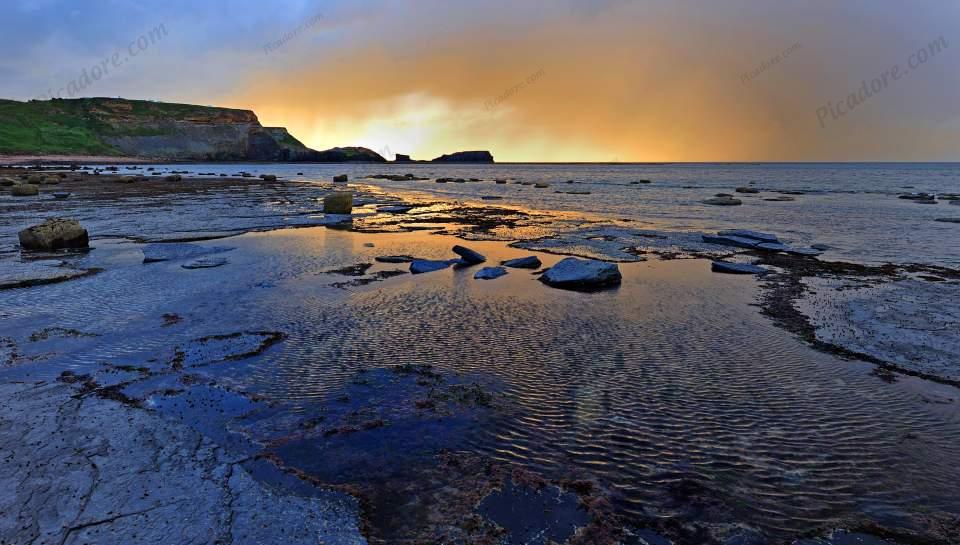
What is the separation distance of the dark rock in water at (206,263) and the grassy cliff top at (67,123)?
15990 centimetres

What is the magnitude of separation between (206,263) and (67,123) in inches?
8201

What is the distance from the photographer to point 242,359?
7.07m

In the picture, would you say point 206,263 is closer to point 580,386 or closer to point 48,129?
point 580,386

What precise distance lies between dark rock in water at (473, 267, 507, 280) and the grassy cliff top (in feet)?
547

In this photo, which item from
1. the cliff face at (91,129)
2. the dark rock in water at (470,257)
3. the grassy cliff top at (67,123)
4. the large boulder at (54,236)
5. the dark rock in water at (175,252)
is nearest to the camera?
the dark rock in water at (175,252)

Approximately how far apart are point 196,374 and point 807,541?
6901mm

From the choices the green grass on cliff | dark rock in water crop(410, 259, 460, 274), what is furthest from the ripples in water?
the green grass on cliff

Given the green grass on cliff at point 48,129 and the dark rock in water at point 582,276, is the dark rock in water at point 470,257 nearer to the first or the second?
the dark rock in water at point 582,276

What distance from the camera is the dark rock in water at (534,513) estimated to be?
12.1 feet

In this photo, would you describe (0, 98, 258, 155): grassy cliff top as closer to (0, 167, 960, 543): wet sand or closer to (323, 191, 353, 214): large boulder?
(323, 191, 353, 214): large boulder

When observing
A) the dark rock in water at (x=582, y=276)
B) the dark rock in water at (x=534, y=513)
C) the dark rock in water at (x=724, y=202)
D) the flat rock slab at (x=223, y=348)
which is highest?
the dark rock in water at (x=724, y=202)

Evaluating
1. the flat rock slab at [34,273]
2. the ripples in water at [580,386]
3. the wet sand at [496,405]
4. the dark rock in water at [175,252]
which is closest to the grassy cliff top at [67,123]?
the flat rock slab at [34,273]

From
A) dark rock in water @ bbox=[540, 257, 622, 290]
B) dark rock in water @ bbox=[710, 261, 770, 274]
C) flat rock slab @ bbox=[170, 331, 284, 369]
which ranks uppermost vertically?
dark rock in water @ bbox=[710, 261, 770, 274]

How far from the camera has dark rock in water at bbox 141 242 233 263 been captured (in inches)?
548
